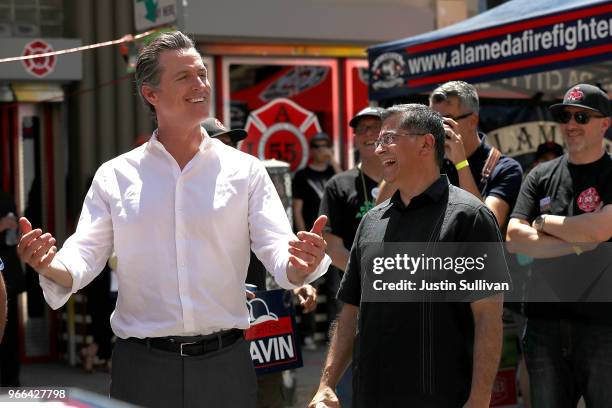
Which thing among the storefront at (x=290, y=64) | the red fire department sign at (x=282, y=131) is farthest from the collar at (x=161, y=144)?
the red fire department sign at (x=282, y=131)

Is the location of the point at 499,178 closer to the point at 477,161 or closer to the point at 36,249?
the point at 477,161

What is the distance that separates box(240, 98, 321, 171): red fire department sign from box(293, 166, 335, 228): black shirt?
61 cm

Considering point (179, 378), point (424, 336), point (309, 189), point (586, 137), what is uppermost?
point (586, 137)

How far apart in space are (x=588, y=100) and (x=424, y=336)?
1953 millimetres

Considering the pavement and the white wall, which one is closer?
the pavement

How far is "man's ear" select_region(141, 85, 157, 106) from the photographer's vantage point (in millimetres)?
3926

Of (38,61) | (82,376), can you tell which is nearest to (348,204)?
(82,376)

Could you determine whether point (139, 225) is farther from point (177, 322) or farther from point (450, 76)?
point (450, 76)

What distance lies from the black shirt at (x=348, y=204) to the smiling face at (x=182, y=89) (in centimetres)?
241

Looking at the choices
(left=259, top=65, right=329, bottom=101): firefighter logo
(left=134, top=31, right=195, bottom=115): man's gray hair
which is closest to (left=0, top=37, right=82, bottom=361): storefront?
(left=259, top=65, right=329, bottom=101): firefighter logo

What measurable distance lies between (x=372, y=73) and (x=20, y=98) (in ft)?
12.8

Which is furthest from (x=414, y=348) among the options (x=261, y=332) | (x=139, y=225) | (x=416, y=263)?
(x=261, y=332)

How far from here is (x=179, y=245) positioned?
12.4 feet

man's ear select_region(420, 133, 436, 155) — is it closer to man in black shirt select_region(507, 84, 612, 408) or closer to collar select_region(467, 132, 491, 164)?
man in black shirt select_region(507, 84, 612, 408)
